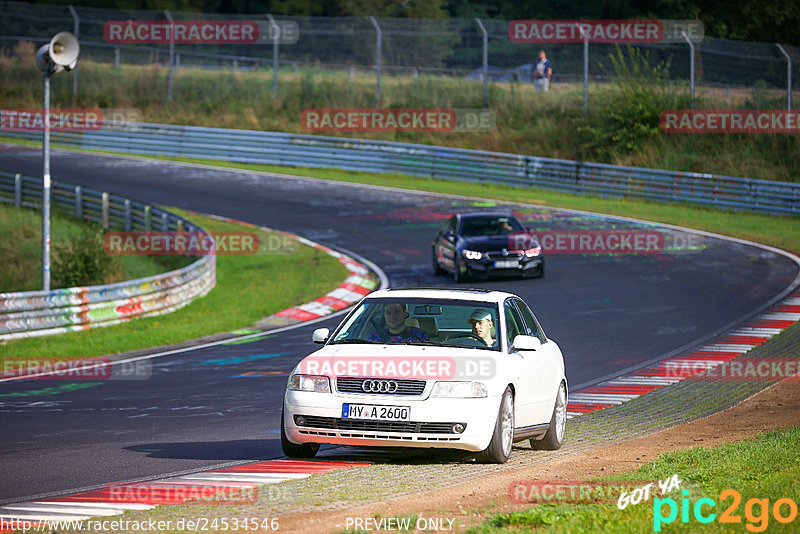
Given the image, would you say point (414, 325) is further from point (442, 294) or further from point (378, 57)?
point (378, 57)

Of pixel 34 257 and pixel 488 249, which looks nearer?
pixel 488 249

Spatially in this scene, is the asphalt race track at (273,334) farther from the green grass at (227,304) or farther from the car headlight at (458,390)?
the car headlight at (458,390)

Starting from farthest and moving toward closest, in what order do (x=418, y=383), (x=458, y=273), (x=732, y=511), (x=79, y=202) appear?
(x=79, y=202) → (x=458, y=273) → (x=418, y=383) → (x=732, y=511)

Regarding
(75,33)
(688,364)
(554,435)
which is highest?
(75,33)

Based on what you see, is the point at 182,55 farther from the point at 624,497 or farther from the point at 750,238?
the point at 624,497

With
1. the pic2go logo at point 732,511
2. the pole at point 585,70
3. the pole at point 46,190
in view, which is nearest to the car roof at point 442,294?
the pic2go logo at point 732,511

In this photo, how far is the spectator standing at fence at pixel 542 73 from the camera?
144 feet

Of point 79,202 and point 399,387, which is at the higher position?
point 399,387

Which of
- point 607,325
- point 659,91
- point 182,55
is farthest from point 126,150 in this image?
point 607,325

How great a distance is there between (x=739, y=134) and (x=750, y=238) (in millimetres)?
12002

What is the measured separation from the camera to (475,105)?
47125mm

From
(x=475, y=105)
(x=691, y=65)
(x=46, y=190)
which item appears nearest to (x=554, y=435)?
(x=46, y=190)

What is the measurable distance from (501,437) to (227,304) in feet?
51.2

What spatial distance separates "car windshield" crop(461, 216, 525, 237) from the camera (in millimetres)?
26250
